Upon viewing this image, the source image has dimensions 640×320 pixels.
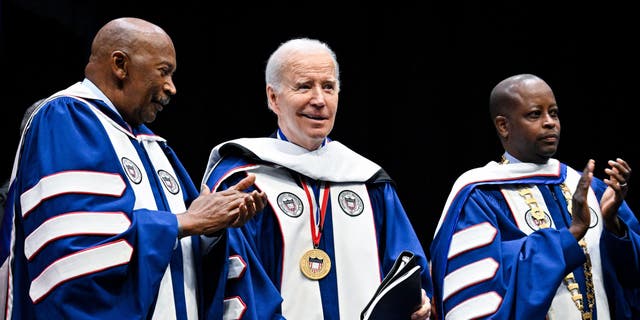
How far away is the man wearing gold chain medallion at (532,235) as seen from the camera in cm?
425

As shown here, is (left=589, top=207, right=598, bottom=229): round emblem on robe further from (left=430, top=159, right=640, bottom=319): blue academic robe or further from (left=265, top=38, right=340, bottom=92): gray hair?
(left=265, top=38, right=340, bottom=92): gray hair

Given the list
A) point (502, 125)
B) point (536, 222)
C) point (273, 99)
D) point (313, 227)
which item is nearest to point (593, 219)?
point (536, 222)

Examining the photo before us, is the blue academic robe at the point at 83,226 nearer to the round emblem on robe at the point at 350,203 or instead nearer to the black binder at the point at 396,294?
the black binder at the point at 396,294

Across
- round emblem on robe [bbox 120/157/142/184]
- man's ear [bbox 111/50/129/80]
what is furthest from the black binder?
man's ear [bbox 111/50/129/80]

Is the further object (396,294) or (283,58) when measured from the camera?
(283,58)

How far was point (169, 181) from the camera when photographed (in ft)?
11.5

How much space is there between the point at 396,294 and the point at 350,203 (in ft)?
2.55

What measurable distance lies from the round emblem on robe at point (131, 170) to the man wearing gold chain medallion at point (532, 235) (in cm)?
180

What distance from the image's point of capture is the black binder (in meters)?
3.43

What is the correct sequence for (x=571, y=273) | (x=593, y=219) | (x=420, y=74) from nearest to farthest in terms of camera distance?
(x=571, y=273) < (x=593, y=219) < (x=420, y=74)

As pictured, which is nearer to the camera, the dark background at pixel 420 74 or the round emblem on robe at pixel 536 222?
the round emblem on robe at pixel 536 222

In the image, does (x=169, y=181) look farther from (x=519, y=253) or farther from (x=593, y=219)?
(x=593, y=219)

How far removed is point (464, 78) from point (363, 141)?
0.85m

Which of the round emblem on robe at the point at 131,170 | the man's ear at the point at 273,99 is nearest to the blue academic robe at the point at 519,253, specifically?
the man's ear at the point at 273,99
